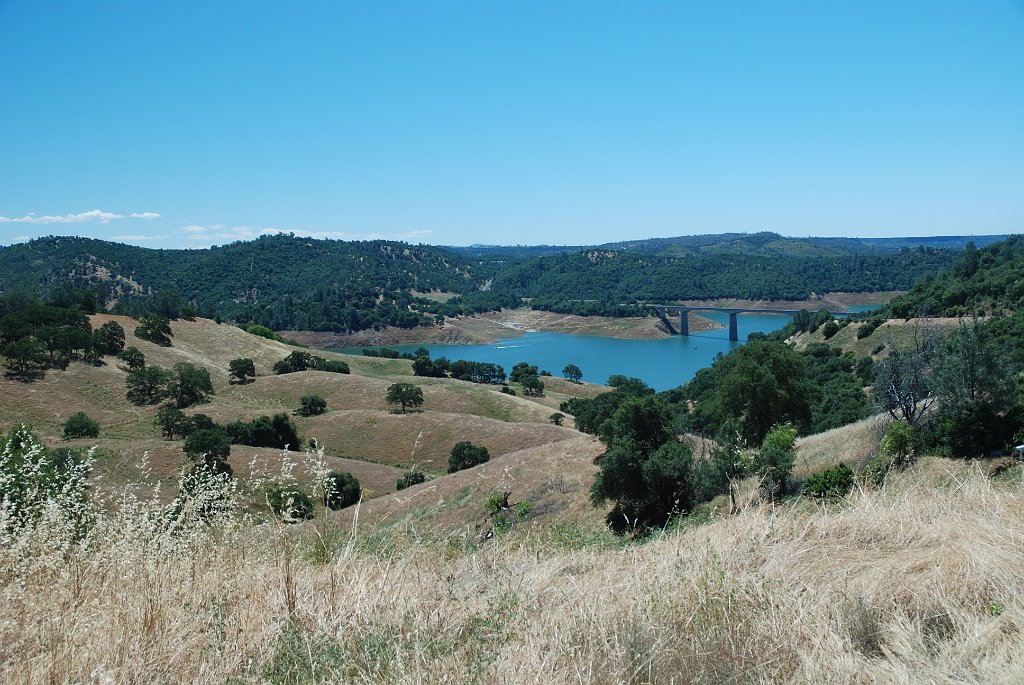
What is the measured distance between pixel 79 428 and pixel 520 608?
41580mm

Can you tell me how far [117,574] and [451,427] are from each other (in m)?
39.9

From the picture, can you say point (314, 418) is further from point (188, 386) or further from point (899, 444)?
point (899, 444)

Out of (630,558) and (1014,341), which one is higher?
(630,558)

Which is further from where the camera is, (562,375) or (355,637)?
(562,375)

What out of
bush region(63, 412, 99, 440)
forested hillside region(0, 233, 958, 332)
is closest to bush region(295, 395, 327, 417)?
bush region(63, 412, 99, 440)

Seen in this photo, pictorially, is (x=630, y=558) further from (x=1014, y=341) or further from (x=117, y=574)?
(x=1014, y=341)

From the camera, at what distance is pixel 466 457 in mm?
35438

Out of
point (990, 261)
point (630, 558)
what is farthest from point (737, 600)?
point (990, 261)

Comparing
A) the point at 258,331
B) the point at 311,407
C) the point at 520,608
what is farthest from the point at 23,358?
the point at 520,608

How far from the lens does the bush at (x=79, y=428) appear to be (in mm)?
35656

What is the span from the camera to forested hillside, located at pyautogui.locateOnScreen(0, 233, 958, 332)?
118 metres

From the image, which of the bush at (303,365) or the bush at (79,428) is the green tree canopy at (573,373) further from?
the bush at (79,428)

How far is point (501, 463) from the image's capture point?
78.2 feet

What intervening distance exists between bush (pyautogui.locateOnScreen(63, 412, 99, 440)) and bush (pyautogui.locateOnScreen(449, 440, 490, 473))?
2074cm
